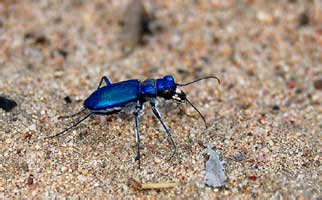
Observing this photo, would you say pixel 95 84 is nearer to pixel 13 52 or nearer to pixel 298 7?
pixel 13 52

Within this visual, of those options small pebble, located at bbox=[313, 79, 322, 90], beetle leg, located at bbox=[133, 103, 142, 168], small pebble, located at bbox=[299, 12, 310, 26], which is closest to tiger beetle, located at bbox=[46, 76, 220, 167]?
beetle leg, located at bbox=[133, 103, 142, 168]

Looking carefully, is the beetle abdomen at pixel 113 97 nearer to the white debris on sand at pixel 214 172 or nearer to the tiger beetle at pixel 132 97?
the tiger beetle at pixel 132 97

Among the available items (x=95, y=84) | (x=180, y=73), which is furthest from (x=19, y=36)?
(x=180, y=73)

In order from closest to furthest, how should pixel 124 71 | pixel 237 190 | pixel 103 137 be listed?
pixel 237 190, pixel 103 137, pixel 124 71

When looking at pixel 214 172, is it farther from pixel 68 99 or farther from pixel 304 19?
pixel 304 19

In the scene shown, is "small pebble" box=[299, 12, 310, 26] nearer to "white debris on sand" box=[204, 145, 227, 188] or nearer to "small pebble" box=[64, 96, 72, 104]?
"white debris on sand" box=[204, 145, 227, 188]

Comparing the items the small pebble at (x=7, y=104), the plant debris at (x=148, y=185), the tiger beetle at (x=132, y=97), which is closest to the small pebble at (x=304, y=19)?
the tiger beetle at (x=132, y=97)

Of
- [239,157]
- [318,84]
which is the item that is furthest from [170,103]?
[318,84]
